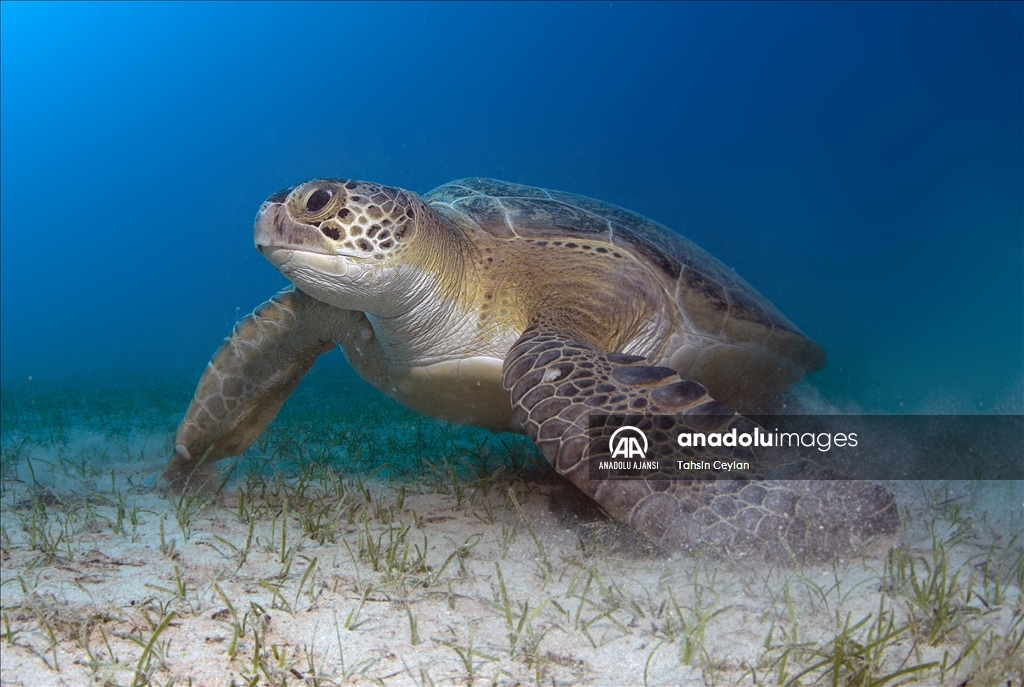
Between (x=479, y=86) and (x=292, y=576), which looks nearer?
(x=292, y=576)

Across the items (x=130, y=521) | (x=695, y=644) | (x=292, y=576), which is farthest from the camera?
A: (x=130, y=521)

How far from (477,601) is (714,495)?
2.40ft

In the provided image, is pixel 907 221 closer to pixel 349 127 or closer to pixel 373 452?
pixel 349 127

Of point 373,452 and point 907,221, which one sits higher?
point 907,221

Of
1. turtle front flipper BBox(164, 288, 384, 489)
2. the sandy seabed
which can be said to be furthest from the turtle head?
the sandy seabed

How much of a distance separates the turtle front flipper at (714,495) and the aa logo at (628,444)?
80mm

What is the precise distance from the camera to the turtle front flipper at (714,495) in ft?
5.10

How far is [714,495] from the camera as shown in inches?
63.4

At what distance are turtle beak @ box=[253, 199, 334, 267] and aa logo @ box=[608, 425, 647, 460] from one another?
143 centimetres

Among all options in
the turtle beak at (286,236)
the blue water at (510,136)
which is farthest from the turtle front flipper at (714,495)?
the blue water at (510,136)

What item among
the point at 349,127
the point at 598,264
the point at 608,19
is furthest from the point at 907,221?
the point at 598,264

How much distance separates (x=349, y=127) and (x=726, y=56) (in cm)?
3484

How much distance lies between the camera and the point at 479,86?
184ft

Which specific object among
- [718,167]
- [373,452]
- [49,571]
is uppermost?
[718,167]
